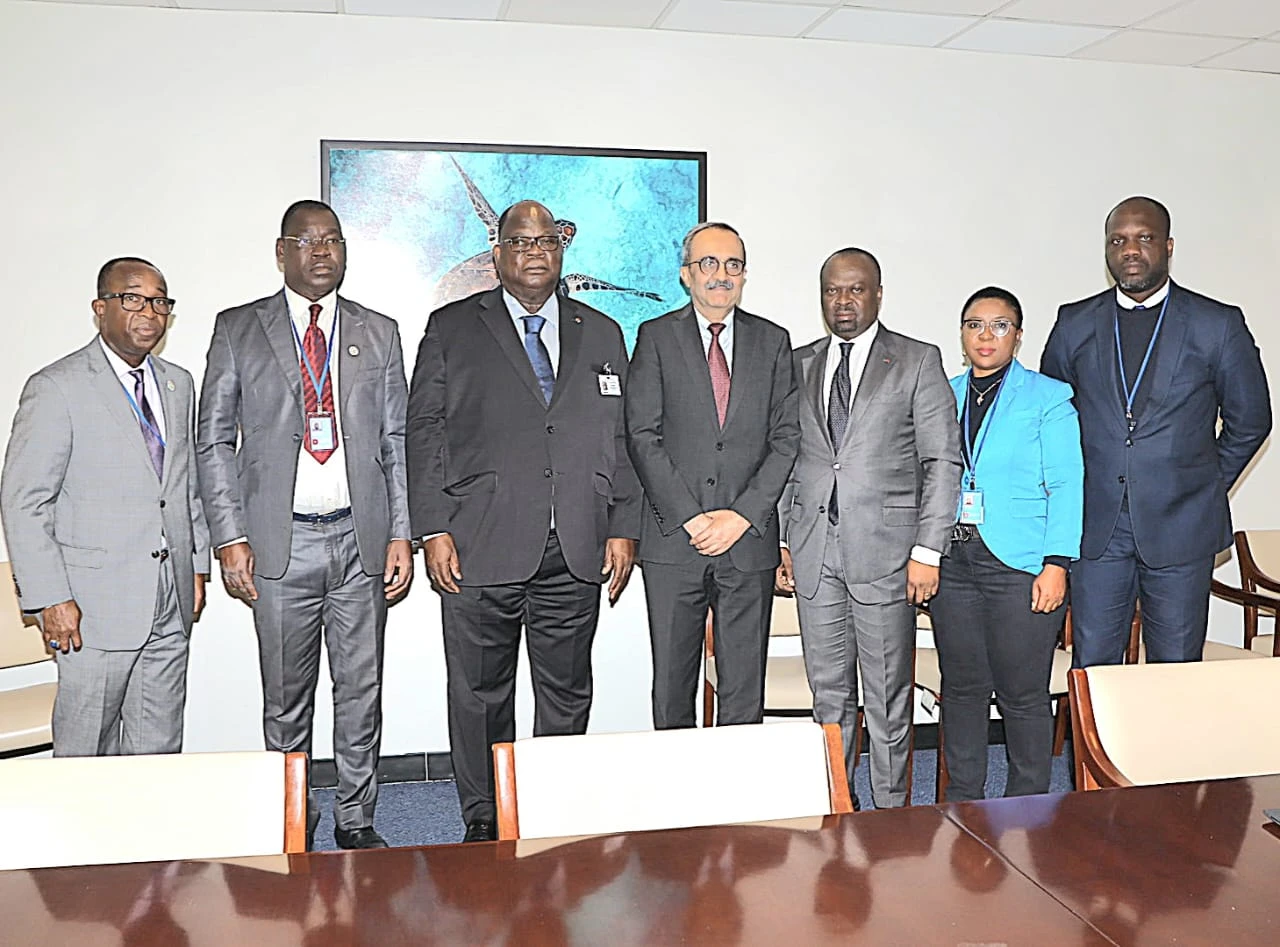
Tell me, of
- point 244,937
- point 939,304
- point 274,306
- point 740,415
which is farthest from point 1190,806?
point 939,304

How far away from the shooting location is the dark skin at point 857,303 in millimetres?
3553

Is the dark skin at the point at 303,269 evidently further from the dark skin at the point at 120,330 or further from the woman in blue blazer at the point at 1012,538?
the woman in blue blazer at the point at 1012,538

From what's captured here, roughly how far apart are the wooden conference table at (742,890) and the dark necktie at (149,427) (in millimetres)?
1975

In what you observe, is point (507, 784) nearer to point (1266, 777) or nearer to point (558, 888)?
point (558, 888)

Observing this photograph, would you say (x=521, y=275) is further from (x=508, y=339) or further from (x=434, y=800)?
(x=434, y=800)

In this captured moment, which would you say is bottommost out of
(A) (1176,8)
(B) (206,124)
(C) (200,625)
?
(C) (200,625)

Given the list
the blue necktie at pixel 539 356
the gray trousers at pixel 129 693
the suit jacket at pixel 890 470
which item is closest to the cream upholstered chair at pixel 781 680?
the suit jacket at pixel 890 470

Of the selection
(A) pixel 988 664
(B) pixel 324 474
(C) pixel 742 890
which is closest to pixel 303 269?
(B) pixel 324 474

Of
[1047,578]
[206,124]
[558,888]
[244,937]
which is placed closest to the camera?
[244,937]

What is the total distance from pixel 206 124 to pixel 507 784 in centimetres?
336

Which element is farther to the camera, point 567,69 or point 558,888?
point 567,69

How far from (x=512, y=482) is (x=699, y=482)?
58cm

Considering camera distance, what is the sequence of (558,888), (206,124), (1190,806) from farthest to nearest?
(206,124) < (1190,806) < (558,888)

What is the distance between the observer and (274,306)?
3604mm
